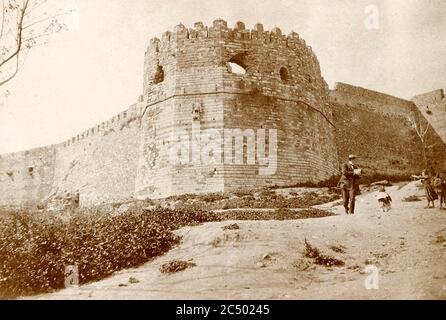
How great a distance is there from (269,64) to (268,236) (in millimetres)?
10484

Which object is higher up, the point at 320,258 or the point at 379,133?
the point at 379,133

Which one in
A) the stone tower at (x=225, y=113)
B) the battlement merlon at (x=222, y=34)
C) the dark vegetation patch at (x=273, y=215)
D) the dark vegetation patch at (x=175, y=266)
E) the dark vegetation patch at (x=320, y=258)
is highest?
the battlement merlon at (x=222, y=34)

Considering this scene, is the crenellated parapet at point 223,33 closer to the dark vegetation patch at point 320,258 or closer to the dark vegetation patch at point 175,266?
the dark vegetation patch at point 320,258

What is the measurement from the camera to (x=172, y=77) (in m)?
16.5

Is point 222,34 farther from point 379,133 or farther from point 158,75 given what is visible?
point 379,133

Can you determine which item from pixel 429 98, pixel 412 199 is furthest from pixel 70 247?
pixel 429 98

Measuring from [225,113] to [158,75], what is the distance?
3779 millimetres

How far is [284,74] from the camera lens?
17328mm

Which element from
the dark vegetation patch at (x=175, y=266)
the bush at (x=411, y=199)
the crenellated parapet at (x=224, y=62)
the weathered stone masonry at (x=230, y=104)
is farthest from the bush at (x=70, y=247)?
the crenellated parapet at (x=224, y=62)

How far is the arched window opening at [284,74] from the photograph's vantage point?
1722cm

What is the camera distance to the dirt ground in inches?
215

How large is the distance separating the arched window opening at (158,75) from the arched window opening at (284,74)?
4902 millimetres
